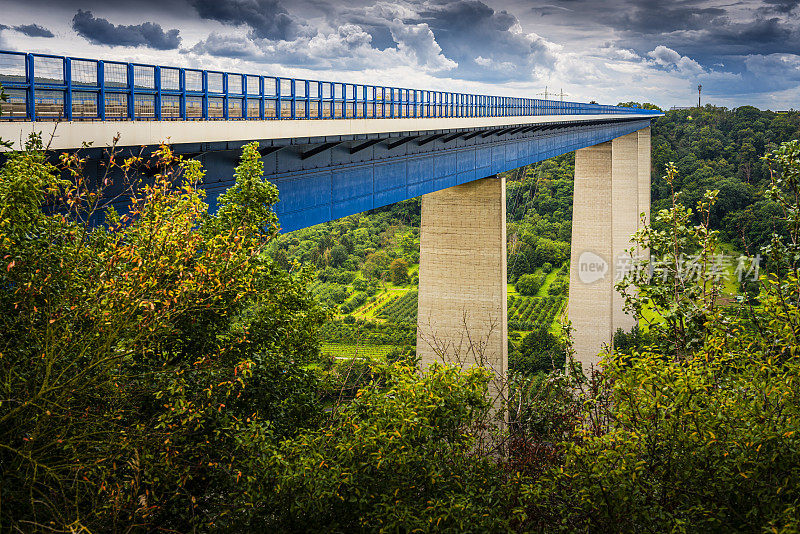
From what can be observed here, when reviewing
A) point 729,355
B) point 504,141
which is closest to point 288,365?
point 729,355

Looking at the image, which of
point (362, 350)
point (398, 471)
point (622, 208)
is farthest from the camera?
point (622, 208)

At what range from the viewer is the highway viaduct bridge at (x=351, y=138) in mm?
7530

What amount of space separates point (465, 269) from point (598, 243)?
18.7m

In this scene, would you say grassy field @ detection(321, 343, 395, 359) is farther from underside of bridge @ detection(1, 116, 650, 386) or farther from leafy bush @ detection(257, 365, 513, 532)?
leafy bush @ detection(257, 365, 513, 532)

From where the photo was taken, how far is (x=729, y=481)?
547 centimetres

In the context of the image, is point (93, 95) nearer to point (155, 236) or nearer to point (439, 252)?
point (155, 236)

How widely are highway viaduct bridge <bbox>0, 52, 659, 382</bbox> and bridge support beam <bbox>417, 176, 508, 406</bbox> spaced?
0.11ft

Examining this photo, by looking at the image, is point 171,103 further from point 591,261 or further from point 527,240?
point 527,240

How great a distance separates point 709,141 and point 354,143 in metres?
68.2

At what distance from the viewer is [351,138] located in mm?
12922

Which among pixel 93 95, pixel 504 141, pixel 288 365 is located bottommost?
pixel 288 365

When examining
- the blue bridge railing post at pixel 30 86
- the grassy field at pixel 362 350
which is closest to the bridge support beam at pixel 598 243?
the grassy field at pixel 362 350

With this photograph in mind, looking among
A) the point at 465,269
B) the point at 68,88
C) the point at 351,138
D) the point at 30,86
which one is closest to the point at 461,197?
the point at 465,269

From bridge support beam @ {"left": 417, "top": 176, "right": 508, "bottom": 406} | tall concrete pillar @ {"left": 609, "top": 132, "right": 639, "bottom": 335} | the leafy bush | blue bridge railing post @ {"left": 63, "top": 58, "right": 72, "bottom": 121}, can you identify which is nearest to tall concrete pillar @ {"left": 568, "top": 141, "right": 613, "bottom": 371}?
tall concrete pillar @ {"left": 609, "top": 132, "right": 639, "bottom": 335}
